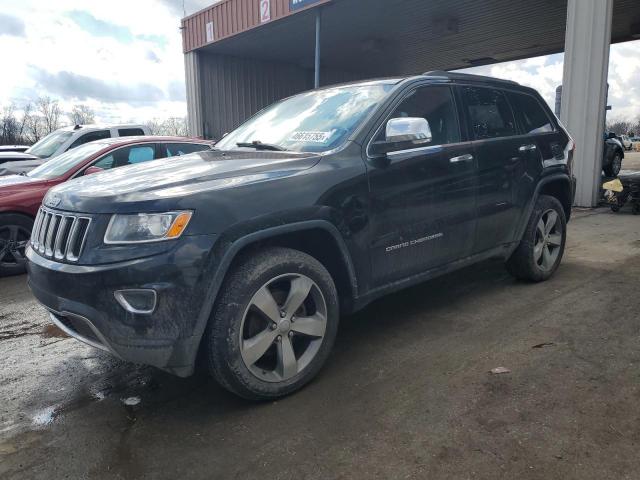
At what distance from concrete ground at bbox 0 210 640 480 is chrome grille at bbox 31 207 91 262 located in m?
0.92

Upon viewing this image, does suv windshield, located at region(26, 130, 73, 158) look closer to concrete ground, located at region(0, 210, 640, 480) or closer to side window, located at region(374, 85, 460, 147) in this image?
concrete ground, located at region(0, 210, 640, 480)

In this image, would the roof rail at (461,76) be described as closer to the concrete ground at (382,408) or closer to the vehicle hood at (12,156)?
the concrete ground at (382,408)

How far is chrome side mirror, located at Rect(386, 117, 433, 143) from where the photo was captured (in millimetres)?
3346

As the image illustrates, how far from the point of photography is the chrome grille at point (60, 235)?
2619mm

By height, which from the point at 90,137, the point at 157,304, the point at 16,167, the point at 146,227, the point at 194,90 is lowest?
the point at 157,304

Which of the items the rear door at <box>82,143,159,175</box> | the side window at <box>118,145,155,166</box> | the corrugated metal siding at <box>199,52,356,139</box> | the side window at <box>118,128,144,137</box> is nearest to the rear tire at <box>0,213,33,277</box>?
the rear door at <box>82,143,159,175</box>

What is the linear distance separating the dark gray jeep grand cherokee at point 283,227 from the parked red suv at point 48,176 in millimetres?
2600

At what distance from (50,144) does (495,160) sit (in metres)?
8.01

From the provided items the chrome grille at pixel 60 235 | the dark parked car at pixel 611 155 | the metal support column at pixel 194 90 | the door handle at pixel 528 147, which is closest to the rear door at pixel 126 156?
the chrome grille at pixel 60 235

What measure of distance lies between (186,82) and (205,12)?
9.36 ft

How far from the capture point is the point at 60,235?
274cm

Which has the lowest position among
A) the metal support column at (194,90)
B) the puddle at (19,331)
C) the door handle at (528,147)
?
the puddle at (19,331)

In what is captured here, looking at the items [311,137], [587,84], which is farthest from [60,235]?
[587,84]

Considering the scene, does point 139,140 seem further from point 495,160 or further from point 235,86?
point 235,86
